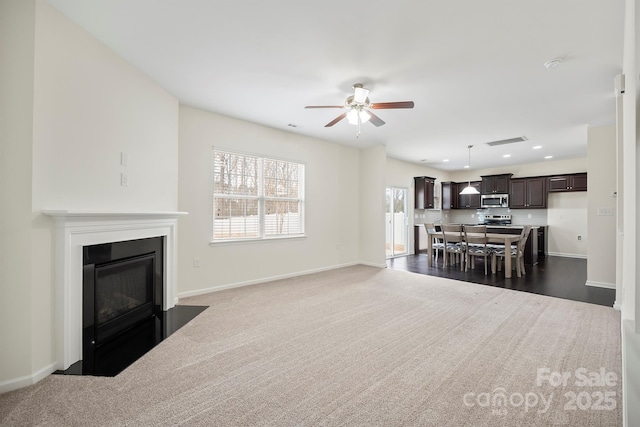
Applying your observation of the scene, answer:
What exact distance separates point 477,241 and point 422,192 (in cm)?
275

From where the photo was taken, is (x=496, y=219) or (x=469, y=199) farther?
(x=469, y=199)

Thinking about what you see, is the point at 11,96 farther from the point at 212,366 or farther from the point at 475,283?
the point at 475,283

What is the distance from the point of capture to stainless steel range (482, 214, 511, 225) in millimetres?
8594

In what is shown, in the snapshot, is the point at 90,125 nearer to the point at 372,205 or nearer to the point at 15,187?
the point at 15,187

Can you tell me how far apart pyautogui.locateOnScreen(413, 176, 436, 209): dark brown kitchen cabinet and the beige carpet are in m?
5.05

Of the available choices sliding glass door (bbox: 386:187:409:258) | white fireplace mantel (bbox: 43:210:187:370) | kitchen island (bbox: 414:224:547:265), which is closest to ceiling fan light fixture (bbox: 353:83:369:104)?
white fireplace mantel (bbox: 43:210:187:370)

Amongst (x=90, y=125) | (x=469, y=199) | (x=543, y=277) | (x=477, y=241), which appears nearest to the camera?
(x=90, y=125)

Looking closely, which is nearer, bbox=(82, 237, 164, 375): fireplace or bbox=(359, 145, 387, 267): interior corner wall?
bbox=(82, 237, 164, 375): fireplace

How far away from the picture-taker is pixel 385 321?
10.0 ft

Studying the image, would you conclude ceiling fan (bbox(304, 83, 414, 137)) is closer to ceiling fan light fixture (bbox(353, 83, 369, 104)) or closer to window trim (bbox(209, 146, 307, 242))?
ceiling fan light fixture (bbox(353, 83, 369, 104))

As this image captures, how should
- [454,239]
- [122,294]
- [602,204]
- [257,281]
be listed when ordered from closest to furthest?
[122,294] < [602,204] < [257,281] < [454,239]

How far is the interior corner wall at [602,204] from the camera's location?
425 centimetres

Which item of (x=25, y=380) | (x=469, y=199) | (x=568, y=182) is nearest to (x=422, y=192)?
(x=469, y=199)

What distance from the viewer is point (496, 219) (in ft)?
28.8
